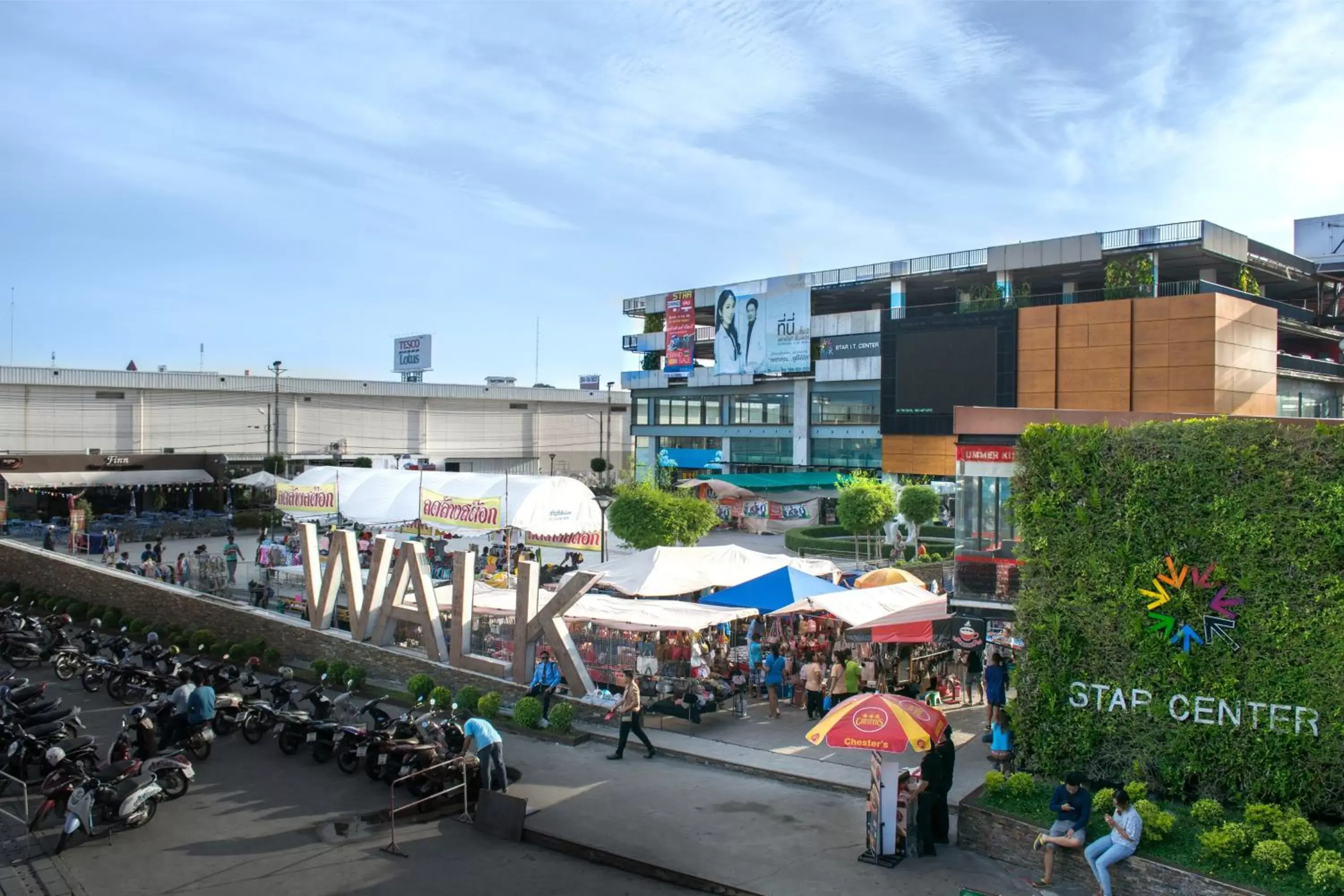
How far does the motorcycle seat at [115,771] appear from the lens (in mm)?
13180

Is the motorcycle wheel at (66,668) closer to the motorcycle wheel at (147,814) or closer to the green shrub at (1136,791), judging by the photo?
the motorcycle wheel at (147,814)

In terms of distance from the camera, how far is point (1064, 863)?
10.8 m

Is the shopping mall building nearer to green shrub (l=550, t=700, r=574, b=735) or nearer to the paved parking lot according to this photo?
green shrub (l=550, t=700, r=574, b=735)

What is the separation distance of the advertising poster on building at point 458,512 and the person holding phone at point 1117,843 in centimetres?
1932

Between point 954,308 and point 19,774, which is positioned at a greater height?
point 954,308

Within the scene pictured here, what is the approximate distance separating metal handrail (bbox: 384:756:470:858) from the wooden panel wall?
49.5 m

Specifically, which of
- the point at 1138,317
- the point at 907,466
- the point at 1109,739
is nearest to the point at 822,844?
the point at 1109,739

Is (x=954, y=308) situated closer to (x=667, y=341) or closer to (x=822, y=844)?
(x=667, y=341)

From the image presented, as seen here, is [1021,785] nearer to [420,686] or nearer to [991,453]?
[991,453]

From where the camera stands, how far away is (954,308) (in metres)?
65.2

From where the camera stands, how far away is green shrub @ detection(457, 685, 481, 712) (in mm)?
17781

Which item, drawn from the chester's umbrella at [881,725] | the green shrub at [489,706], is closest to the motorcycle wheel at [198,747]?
the green shrub at [489,706]

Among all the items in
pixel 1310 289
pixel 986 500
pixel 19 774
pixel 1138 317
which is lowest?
pixel 19 774

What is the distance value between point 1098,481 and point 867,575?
8744mm
